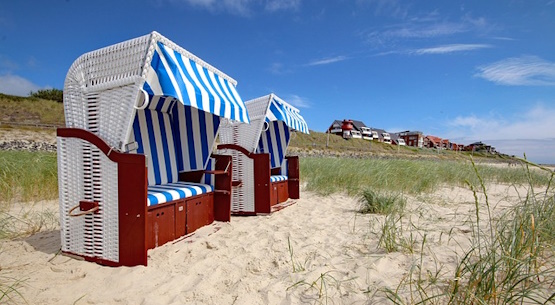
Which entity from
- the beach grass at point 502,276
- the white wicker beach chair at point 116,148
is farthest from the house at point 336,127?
the beach grass at point 502,276

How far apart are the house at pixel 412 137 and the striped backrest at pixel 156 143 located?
7534cm

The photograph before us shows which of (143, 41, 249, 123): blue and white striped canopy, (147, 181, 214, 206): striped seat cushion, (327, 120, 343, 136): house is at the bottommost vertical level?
(147, 181, 214, 206): striped seat cushion

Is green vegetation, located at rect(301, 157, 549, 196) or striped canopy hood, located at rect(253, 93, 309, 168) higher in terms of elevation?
→ striped canopy hood, located at rect(253, 93, 309, 168)

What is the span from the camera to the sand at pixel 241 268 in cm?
211

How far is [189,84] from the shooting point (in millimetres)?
2945

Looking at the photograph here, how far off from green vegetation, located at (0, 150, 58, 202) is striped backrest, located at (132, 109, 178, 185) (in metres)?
2.84

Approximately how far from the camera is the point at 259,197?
4.96 meters

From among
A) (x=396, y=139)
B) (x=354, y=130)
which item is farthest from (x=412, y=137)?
(x=354, y=130)

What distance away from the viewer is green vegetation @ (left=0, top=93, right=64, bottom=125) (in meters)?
23.6

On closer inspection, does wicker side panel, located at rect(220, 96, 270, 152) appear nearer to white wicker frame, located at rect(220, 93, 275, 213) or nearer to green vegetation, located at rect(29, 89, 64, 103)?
white wicker frame, located at rect(220, 93, 275, 213)

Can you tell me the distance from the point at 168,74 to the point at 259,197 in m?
2.76

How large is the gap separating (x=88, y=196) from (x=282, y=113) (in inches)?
129

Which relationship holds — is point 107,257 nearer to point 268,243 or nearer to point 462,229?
point 268,243

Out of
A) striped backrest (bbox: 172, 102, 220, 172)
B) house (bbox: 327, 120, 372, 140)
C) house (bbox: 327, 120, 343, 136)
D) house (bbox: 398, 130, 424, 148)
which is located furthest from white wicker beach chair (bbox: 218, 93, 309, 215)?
house (bbox: 398, 130, 424, 148)
